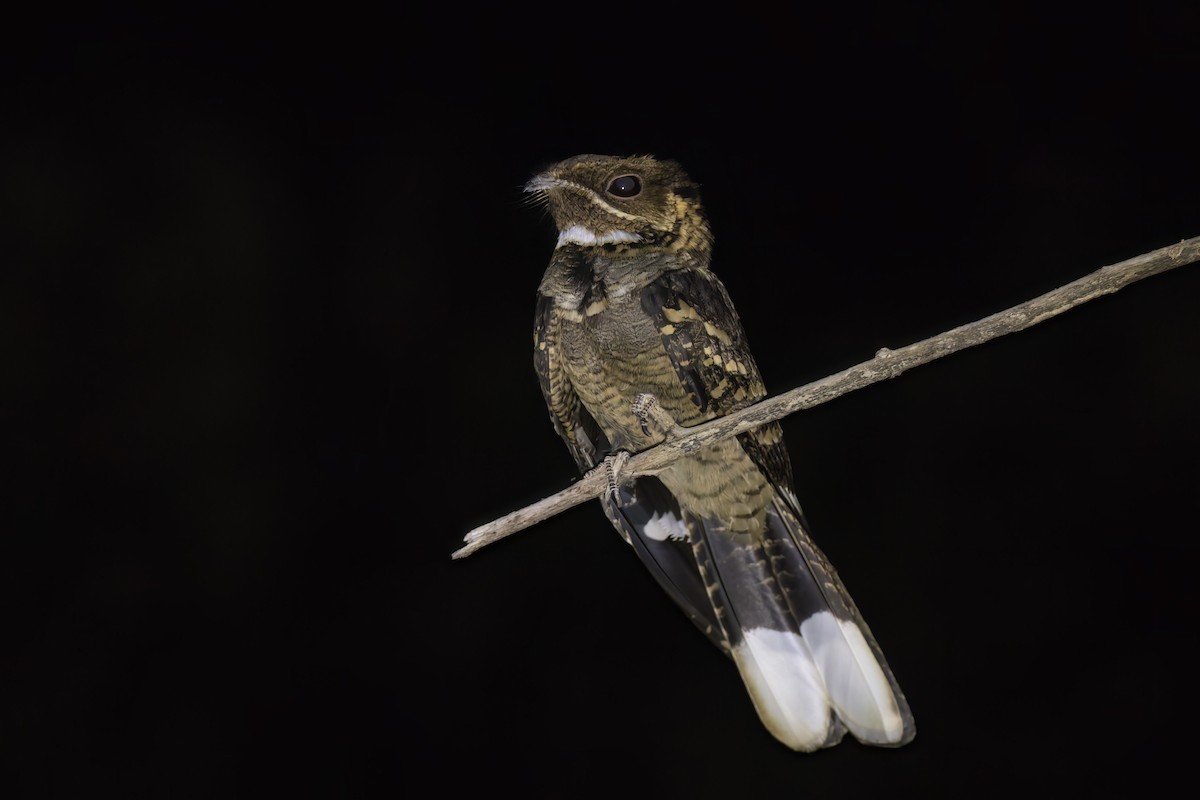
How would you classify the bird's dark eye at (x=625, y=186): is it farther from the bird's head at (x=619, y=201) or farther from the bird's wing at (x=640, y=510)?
the bird's wing at (x=640, y=510)

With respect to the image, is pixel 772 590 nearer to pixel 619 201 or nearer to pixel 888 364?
pixel 888 364

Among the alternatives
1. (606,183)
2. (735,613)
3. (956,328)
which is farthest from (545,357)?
(956,328)

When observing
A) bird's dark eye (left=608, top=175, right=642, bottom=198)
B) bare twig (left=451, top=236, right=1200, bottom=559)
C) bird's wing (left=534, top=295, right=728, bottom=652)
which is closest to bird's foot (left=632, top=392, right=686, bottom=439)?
bare twig (left=451, top=236, right=1200, bottom=559)

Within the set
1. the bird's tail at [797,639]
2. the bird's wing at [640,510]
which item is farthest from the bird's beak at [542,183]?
the bird's tail at [797,639]

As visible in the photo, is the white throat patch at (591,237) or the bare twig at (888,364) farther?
the white throat patch at (591,237)

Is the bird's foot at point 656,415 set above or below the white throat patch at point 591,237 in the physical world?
below

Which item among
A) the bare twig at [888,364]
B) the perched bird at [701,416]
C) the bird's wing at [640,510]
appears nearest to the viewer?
the bare twig at [888,364]
